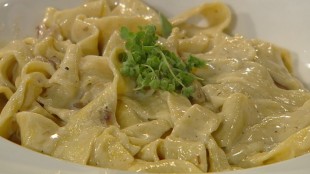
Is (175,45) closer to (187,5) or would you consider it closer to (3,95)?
(187,5)

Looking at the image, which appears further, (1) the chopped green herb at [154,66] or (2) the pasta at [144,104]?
(1) the chopped green herb at [154,66]

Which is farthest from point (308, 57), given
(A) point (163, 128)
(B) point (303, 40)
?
(A) point (163, 128)

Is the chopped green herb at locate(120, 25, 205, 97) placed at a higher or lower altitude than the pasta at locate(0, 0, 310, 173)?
higher

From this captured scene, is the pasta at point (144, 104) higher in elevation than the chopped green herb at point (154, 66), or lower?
lower

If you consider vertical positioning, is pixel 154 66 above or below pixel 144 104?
above

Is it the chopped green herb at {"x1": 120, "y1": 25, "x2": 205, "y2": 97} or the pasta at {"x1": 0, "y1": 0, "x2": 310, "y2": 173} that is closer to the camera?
the pasta at {"x1": 0, "y1": 0, "x2": 310, "y2": 173}
